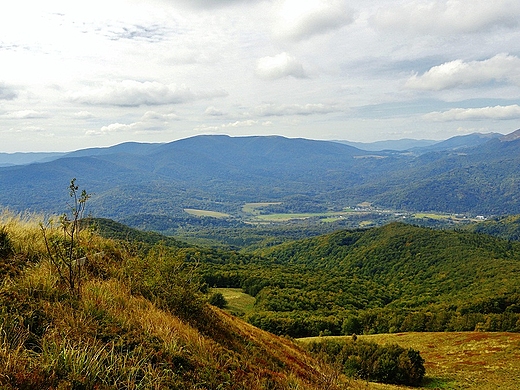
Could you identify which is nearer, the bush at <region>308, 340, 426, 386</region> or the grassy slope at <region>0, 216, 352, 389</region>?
the grassy slope at <region>0, 216, 352, 389</region>

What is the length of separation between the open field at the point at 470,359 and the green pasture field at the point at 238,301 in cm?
2695

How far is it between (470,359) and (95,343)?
27.7m

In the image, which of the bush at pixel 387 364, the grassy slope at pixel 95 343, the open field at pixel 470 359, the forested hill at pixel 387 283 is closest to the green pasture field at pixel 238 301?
the forested hill at pixel 387 283

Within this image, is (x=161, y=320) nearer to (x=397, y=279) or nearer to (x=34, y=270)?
(x=34, y=270)

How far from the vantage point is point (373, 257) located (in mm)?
114625

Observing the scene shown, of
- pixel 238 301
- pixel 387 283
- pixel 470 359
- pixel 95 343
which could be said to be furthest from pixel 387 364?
pixel 387 283

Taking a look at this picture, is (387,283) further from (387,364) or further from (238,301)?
(387,364)

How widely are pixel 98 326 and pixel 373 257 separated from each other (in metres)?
117

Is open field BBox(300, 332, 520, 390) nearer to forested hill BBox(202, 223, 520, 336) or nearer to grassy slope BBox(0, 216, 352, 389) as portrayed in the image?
forested hill BBox(202, 223, 520, 336)

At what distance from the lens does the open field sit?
20047 millimetres

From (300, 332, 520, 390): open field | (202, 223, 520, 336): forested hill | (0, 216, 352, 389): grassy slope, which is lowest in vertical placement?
(202, 223, 520, 336): forested hill

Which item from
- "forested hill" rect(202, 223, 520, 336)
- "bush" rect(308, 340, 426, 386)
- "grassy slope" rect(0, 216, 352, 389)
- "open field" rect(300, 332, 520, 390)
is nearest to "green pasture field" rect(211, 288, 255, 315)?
"forested hill" rect(202, 223, 520, 336)

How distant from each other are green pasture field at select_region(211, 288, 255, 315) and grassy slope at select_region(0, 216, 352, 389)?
154 feet

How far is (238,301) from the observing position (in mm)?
59562
